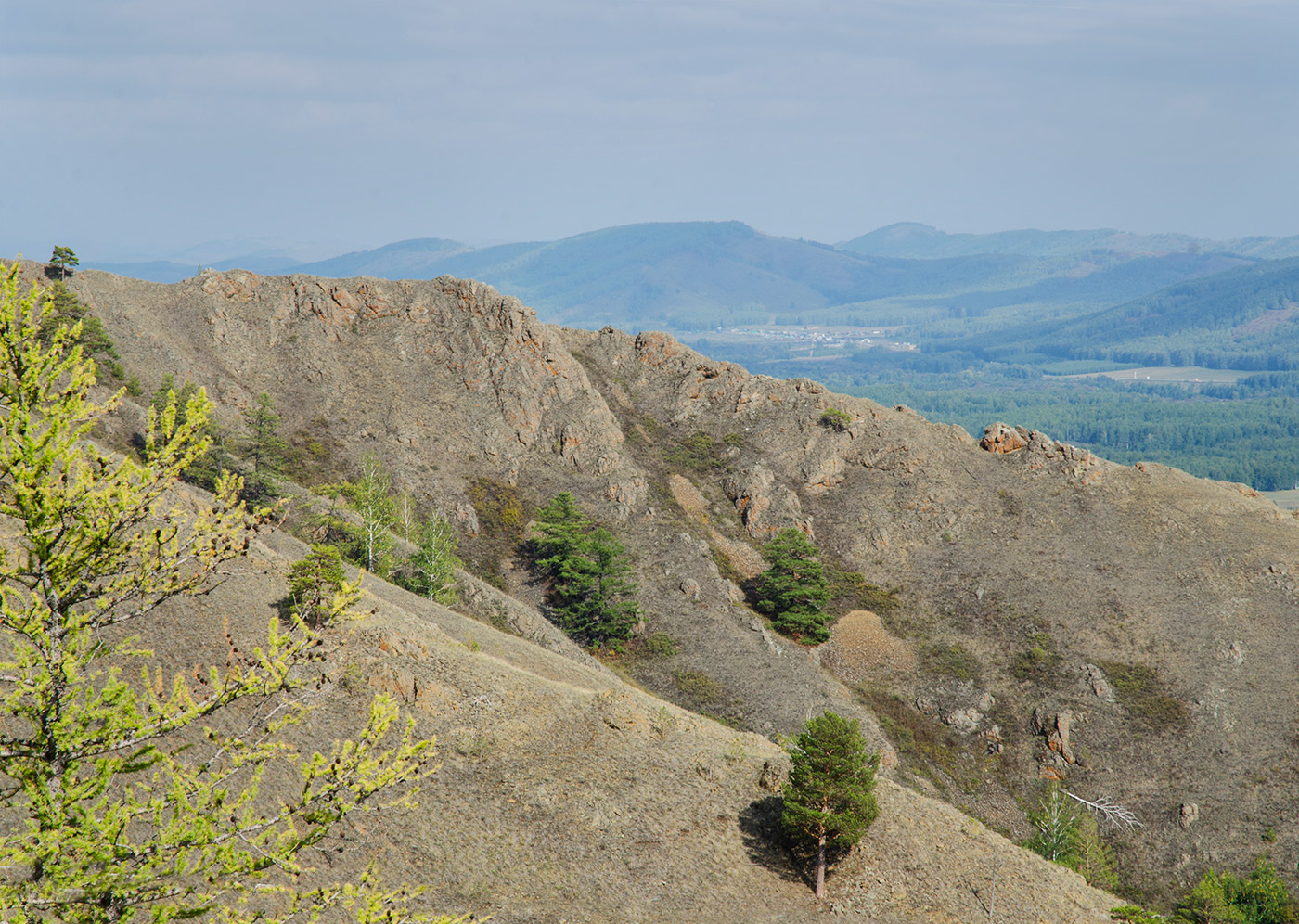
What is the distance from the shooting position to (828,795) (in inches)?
1246

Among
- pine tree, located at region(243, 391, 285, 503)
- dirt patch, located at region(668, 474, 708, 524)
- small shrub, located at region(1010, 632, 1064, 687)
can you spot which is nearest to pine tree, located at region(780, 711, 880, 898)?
small shrub, located at region(1010, 632, 1064, 687)

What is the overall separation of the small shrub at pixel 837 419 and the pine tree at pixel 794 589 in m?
20.6

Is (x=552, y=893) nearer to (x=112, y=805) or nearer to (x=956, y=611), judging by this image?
(x=112, y=805)

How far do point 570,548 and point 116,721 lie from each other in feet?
204

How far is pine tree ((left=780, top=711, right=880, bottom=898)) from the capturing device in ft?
104

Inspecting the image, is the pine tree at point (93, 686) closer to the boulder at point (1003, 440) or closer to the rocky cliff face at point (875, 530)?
the rocky cliff face at point (875, 530)

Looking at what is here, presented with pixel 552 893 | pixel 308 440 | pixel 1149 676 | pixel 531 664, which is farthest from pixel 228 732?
pixel 1149 676

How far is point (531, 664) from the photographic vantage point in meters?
49.8

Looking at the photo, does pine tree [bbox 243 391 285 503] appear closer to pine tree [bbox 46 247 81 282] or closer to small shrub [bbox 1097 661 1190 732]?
pine tree [bbox 46 247 81 282]

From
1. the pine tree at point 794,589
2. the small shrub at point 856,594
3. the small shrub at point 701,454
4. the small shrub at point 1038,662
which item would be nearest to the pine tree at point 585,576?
the pine tree at point 794,589

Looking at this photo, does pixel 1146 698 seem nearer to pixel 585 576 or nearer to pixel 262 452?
pixel 585 576

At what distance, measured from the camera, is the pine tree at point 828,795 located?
3161 cm

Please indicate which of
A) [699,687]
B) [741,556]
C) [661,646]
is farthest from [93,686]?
[741,556]

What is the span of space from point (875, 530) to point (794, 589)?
15357mm
